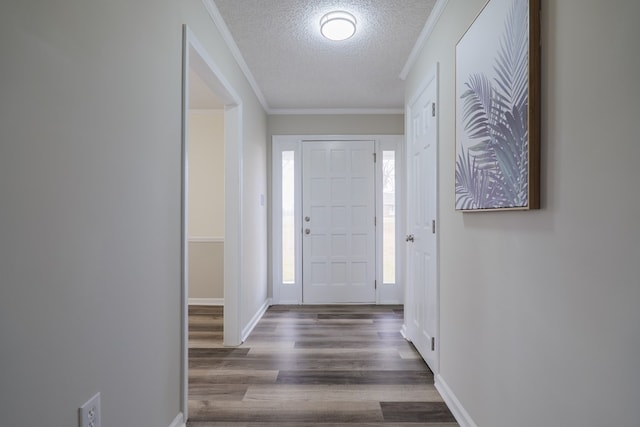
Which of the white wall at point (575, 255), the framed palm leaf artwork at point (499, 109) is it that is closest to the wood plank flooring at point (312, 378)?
the white wall at point (575, 255)

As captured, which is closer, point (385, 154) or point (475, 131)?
point (475, 131)

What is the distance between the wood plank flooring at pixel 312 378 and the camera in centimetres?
190

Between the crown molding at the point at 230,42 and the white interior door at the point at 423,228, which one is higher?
the crown molding at the point at 230,42

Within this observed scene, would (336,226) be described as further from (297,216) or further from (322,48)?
(322,48)

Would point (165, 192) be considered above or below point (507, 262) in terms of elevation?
above

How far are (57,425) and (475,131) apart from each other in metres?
1.81

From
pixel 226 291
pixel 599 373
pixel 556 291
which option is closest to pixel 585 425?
pixel 599 373

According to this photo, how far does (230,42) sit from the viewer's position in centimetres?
260

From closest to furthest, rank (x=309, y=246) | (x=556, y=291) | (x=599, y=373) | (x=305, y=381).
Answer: (x=599, y=373), (x=556, y=291), (x=305, y=381), (x=309, y=246)

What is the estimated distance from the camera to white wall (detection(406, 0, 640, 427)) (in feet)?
2.68

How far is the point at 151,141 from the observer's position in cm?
149

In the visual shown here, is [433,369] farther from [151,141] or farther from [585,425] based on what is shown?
[151,141]

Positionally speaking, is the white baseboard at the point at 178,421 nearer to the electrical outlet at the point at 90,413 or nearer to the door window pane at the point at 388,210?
the electrical outlet at the point at 90,413

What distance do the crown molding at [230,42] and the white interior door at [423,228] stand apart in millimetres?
1447
